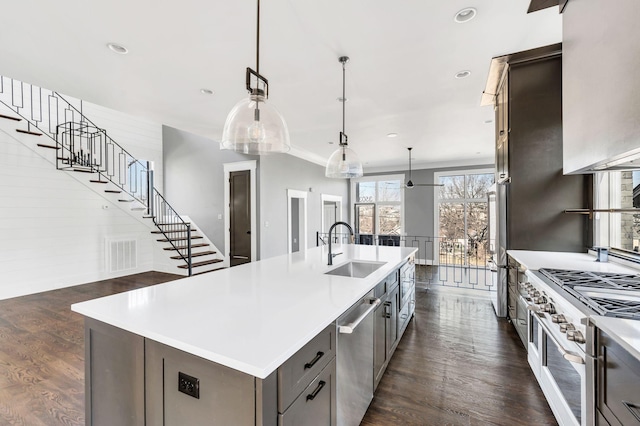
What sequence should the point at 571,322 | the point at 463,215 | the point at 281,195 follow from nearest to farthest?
1. the point at 571,322
2. the point at 281,195
3. the point at 463,215

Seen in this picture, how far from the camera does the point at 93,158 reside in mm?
5949

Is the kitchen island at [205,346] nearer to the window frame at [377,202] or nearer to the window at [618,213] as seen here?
the window at [618,213]

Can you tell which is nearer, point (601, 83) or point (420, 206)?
point (601, 83)

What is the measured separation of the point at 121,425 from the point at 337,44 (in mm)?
2893

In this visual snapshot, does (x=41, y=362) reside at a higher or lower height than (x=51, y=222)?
lower

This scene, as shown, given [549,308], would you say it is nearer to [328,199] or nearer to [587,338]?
[587,338]

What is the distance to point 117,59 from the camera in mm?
2744

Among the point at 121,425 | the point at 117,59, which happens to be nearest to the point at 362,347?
the point at 121,425

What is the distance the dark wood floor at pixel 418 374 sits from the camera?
192cm

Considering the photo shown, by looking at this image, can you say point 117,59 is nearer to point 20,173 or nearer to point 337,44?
point 337,44

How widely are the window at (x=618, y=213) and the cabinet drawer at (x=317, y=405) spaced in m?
2.39

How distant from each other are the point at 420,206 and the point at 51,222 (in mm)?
8534

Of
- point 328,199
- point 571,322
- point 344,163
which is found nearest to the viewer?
point 571,322

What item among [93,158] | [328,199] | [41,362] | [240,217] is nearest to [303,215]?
[328,199]
